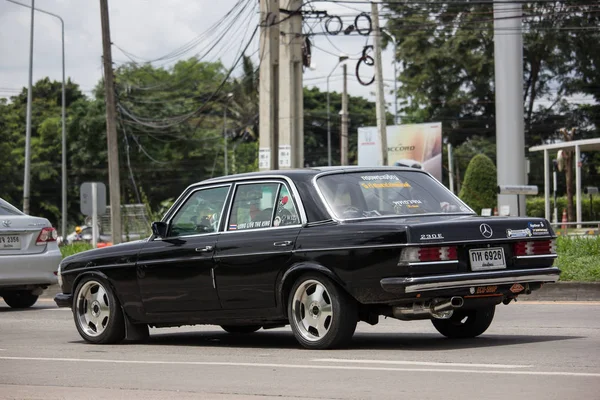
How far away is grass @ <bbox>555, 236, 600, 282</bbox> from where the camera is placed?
15758 millimetres

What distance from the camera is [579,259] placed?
56.0 feet

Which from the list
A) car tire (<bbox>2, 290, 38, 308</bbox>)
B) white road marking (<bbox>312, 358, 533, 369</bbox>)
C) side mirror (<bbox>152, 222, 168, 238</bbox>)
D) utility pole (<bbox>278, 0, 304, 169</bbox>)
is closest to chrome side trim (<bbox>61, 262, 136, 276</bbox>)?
side mirror (<bbox>152, 222, 168, 238</bbox>)

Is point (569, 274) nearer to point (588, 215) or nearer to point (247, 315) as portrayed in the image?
point (247, 315)

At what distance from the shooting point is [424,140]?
58938 mm

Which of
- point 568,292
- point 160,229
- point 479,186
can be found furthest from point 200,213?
point 479,186

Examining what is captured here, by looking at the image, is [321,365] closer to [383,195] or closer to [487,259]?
[487,259]

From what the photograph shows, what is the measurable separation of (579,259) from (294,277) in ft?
29.5

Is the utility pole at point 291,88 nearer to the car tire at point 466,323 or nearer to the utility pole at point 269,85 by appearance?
the utility pole at point 269,85

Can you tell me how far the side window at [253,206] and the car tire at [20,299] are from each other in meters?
8.08

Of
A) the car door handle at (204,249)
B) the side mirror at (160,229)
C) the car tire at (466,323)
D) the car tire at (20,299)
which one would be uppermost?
the side mirror at (160,229)

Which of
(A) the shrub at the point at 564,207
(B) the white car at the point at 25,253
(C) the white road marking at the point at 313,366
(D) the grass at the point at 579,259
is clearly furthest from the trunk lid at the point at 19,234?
(A) the shrub at the point at 564,207

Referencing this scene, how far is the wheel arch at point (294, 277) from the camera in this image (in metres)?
8.70

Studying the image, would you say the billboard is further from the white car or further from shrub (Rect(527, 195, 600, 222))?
the white car

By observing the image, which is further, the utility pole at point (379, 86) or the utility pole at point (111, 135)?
the utility pole at point (379, 86)
